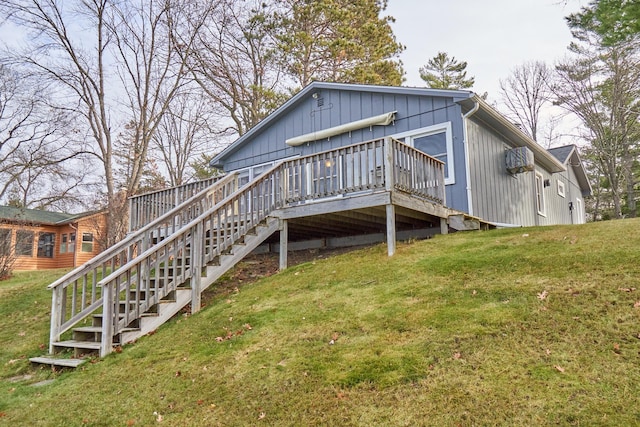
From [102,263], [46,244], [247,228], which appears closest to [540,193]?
[247,228]

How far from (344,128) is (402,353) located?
8.03 m

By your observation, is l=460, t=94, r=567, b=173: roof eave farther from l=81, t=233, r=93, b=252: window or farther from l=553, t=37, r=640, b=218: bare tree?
l=81, t=233, r=93, b=252: window

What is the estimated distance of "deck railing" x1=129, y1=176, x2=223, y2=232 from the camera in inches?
443

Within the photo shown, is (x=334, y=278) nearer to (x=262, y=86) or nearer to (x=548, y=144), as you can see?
(x=262, y=86)

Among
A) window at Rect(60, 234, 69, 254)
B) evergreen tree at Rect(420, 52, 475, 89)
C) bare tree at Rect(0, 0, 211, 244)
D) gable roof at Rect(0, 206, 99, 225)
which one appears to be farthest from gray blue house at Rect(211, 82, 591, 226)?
evergreen tree at Rect(420, 52, 475, 89)

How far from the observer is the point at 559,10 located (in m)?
10.4

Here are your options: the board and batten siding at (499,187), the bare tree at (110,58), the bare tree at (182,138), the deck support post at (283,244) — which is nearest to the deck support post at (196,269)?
the deck support post at (283,244)

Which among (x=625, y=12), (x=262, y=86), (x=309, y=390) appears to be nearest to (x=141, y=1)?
(x=262, y=86)

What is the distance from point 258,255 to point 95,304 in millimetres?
4719

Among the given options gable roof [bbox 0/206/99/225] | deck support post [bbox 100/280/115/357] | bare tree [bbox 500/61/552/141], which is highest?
bare tree [bbox 500/61/552/141]

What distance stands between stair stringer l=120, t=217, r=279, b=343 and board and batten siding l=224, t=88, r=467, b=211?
3.95m

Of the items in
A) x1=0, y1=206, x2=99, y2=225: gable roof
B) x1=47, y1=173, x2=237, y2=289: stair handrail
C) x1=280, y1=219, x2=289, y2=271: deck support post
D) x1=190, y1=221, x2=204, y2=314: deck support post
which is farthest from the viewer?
x1=0, y1=206, x2=99, y2=225: gable roof

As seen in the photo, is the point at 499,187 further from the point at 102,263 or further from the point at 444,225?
the point at 102,263

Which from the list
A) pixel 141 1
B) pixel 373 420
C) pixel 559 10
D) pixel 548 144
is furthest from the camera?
pixel 548 144
